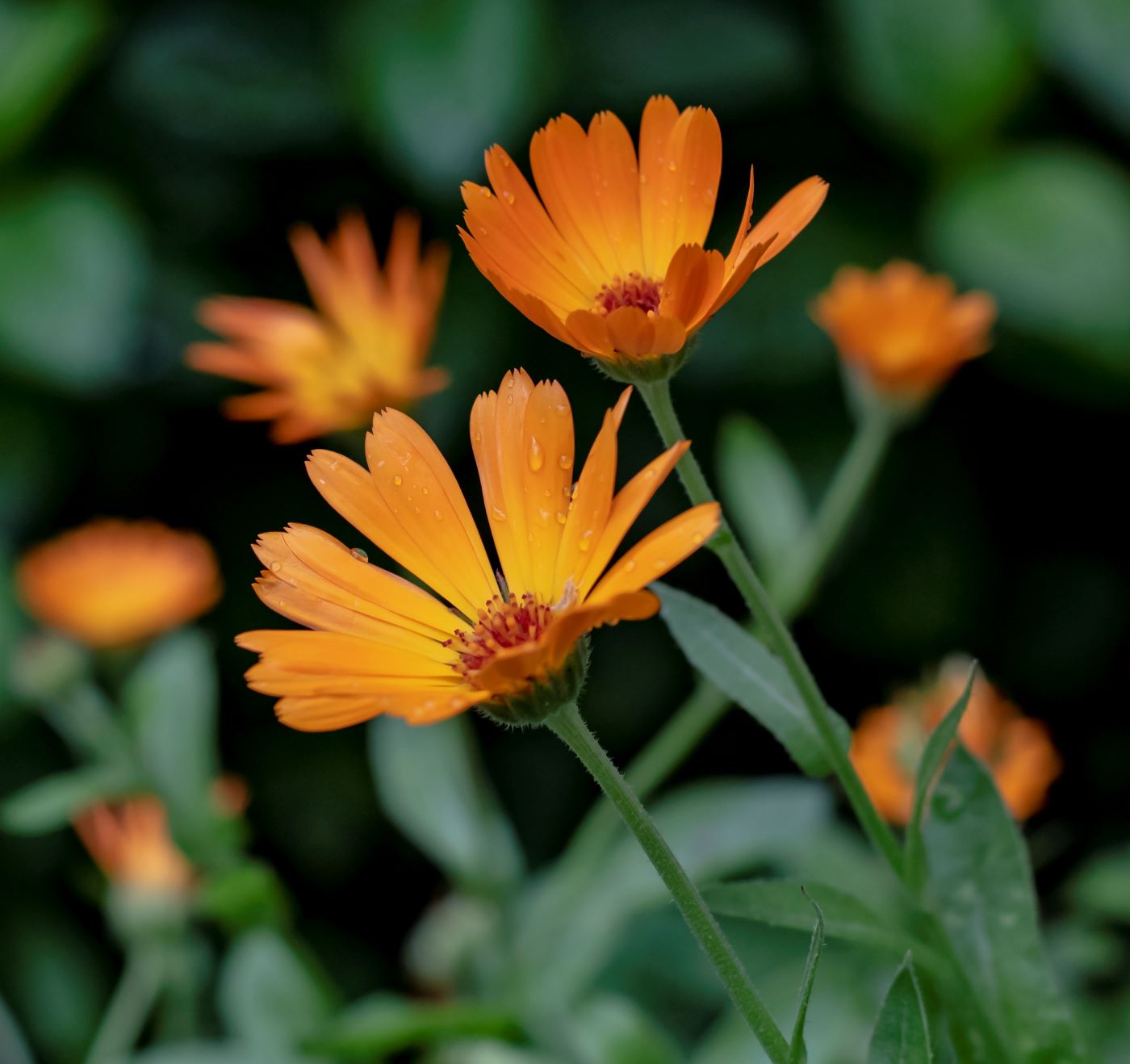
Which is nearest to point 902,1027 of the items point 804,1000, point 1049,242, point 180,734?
point 804,1000

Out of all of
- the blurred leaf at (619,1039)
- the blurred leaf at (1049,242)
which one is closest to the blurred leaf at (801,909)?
the blurred leaf at (619,1039)

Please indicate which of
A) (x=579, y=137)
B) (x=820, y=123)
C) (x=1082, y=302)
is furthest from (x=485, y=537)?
(x=820, y=123)

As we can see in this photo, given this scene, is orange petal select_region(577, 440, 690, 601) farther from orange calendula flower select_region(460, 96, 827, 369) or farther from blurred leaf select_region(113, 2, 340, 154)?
blurred leaf select_region(113, 2, 340, 154)

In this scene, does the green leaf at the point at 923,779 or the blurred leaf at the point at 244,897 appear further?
the blurred leaf at the point at 244,897

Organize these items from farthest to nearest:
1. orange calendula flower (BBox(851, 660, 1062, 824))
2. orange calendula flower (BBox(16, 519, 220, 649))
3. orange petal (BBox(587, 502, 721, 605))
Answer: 1. orange calendula flower (BBox(16, 519, 220, 649))
2. orange calendula flower (BBox(851, 660, 1062, 824))
3. orange petal (BBox(587, 502, 721, 605))

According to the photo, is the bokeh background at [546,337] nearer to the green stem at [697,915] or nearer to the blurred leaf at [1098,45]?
the blurred leaf at [1098,45]

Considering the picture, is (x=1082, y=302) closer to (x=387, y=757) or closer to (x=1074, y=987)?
(x=1074, y=987)

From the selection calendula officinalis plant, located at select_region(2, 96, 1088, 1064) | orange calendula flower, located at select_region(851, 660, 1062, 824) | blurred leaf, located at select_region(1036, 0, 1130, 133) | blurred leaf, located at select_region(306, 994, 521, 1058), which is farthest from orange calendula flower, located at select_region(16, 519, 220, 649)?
blurred leaf, located at select_region(1036, 0, 1130, 133)
